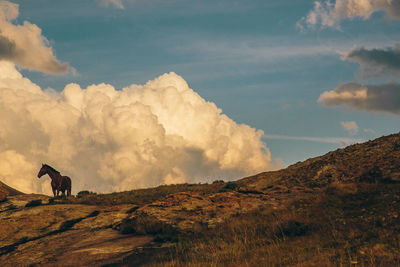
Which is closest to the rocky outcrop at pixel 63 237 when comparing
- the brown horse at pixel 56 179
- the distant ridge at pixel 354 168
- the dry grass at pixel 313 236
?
the dry grass at pixel 313 236

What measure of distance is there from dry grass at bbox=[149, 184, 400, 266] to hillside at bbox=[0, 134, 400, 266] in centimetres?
3

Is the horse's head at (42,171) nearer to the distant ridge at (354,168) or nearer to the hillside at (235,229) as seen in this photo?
the hillside at (235,229)

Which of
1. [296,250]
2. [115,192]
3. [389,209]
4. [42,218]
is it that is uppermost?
[115,192]

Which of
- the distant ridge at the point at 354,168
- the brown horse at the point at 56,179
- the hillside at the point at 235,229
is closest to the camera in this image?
the hillside at the point at 235,229

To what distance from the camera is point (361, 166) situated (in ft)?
71.1

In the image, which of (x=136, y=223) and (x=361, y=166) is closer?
(x=136, y=223)

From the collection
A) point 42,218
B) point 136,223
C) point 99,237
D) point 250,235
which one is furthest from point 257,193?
point 42,218

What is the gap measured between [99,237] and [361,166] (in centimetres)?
1702

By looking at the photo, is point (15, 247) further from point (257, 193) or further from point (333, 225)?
point (333, 225)

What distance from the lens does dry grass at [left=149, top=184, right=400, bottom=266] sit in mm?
9961

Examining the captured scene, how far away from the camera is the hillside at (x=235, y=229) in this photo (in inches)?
429

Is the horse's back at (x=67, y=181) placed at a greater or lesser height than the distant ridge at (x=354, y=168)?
greater

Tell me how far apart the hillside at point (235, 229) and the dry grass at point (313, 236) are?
34mm

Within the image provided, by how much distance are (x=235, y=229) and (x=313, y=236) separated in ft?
11.2
